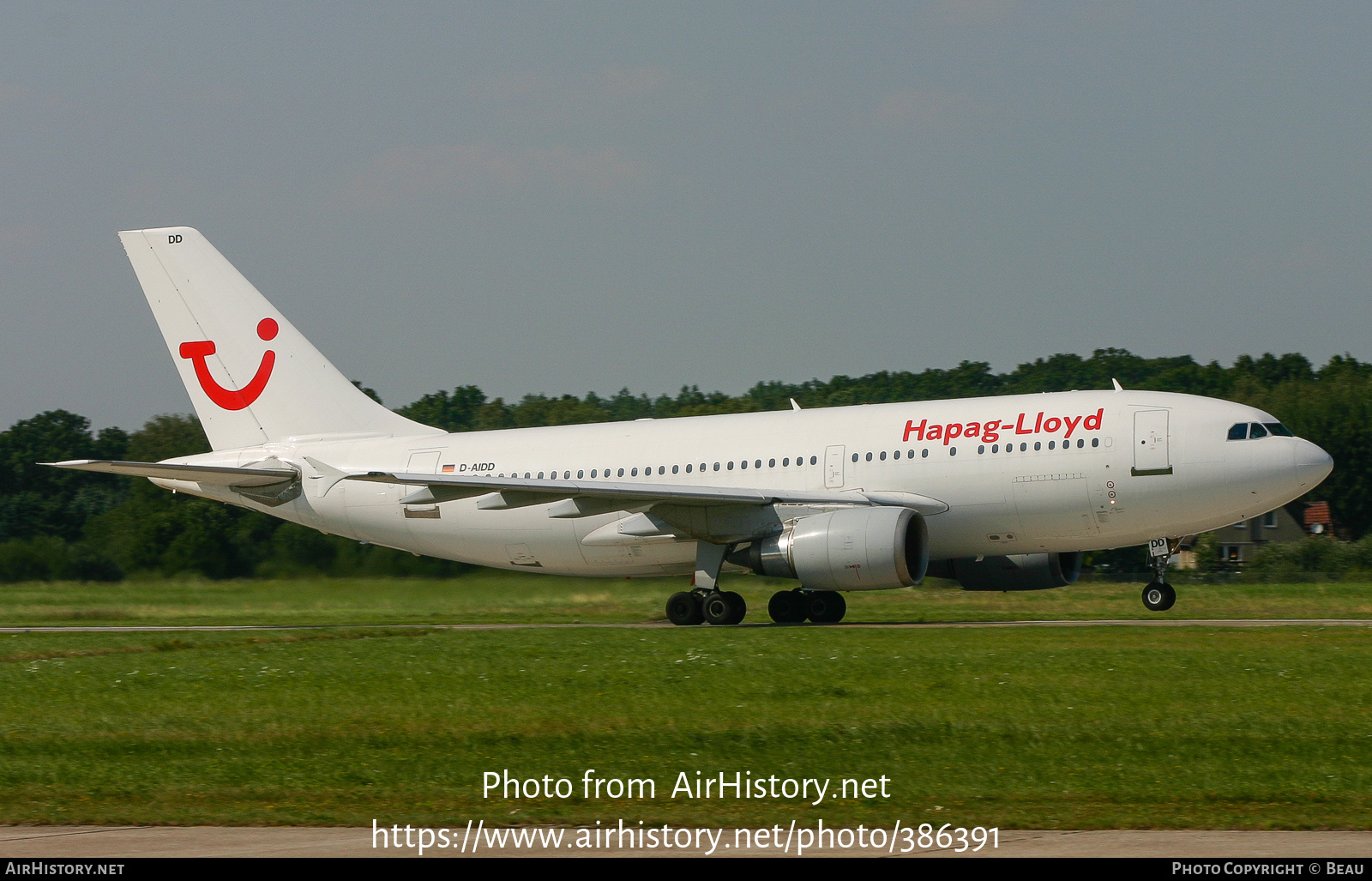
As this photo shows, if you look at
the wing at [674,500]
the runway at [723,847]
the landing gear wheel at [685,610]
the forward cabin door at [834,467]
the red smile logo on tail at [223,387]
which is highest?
the red smile logo on tail at [223,387]

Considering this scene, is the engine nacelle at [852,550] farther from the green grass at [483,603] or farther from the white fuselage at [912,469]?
the green grass at [483,603]

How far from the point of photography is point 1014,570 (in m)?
26.9

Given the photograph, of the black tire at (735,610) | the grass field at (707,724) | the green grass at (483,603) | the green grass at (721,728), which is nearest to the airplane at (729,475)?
the black tire at (735,610)

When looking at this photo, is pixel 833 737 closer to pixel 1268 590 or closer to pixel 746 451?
pixel 746 451

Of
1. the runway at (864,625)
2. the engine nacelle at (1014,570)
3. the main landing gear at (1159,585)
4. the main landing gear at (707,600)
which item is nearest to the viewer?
the runway at (864,625)

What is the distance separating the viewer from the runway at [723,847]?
7.88 meters

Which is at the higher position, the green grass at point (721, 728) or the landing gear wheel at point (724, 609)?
the landing gear wheel at point (724, 609)

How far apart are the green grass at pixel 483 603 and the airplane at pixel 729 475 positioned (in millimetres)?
865

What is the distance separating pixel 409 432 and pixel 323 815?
2168 cm

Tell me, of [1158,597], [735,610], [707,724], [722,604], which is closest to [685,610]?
[722,604]

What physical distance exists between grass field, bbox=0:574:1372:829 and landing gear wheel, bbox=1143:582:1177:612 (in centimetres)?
394

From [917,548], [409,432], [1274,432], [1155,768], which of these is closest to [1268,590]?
[1274,432]

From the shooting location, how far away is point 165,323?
103 feet

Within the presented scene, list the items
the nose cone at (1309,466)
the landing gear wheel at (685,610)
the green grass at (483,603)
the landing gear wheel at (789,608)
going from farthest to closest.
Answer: the green grass at (483,603)
the landing gear wheel at (789,608)
the landing gear wheel at (685,610)
the nose cone at (1309,466)
